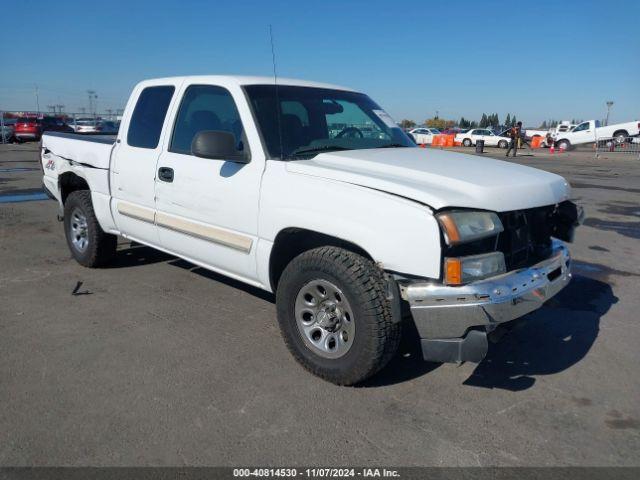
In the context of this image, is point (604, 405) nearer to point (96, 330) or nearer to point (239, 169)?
point (239, 169)

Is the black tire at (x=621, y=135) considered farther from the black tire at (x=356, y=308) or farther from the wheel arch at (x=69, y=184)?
the black tire at (x=356, y=308)

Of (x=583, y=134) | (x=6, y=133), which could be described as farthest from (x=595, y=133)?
(x=6, y=133)

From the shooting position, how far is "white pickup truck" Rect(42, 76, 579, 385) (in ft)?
9.49

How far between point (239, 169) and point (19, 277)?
3152 millimetres

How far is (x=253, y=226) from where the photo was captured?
3686 millimetres

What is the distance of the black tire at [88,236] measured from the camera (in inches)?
215

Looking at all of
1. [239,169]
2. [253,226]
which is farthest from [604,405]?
[239,169]

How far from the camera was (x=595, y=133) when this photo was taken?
117ft

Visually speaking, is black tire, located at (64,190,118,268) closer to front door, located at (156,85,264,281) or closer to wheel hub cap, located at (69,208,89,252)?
wheel hub cap, located at (69,208,89,252)

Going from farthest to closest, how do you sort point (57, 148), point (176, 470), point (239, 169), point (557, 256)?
point (57, 148) → point (239, 169) → point (557, 256) → point (176, 470)

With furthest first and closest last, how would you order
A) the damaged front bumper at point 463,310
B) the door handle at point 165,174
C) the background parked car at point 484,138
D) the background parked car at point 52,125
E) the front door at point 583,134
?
the background parked car at point 484,138 → the front door at point 583,134 → the background parked car at point 52,125 → the door handle at point 165,174 → the damaged front bumper at point 463,310

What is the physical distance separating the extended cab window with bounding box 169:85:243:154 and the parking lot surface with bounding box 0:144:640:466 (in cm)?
147

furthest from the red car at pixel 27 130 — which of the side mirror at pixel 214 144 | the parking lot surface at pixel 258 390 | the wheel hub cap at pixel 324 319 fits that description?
the wheel hub cap at pixel 324 319

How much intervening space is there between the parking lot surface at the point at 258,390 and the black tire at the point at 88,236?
1.27 feet
